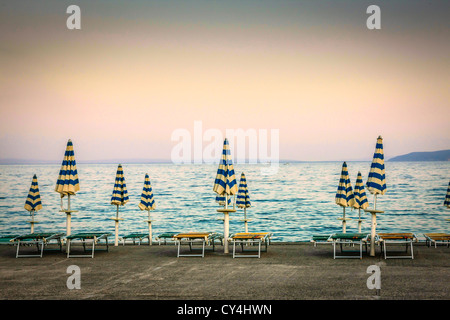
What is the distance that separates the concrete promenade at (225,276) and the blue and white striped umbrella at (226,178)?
183 cm

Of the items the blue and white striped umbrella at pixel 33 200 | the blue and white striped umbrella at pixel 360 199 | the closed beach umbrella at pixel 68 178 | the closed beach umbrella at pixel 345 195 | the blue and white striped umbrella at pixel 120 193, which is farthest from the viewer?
the blue and white striped umbrella at pixel 33 200

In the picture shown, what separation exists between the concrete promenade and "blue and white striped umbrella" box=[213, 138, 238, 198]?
183cm

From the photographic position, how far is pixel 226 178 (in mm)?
13336

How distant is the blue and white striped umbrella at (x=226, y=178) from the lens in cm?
1331

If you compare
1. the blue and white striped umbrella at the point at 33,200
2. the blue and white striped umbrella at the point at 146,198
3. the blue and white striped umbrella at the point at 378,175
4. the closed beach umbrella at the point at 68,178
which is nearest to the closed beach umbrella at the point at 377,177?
the blue and white striped umbrella at the point at 378,175

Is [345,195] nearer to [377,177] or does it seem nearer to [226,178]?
[377,177]

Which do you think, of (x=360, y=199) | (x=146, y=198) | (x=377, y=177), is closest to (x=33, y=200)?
(x=146, y=198)

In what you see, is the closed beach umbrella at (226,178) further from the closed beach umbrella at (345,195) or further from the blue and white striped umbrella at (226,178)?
the closed beach umbrella at (345,195)

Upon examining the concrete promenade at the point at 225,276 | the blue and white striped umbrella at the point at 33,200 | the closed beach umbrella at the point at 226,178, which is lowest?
the concrete promenade at the point at 225,276

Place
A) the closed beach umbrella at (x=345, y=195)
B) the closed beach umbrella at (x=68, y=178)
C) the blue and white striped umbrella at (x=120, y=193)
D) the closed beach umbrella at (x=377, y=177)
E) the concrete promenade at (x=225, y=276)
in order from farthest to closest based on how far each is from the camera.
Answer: the closed beach umbrella at (x=345, y=195) → the blue and white striped umbrella at (x=120, y=193) → the closed beach umbrella at (x=68, y=178) → the closed beach umbrella at (x=377, y=177) → the concrete promenade at (x=225, y=276)

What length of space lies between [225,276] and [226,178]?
367cm

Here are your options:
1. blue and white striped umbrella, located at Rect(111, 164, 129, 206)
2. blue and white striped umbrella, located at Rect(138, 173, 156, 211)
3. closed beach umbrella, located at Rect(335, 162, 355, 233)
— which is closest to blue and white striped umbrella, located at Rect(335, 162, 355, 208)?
closed beach umbrella, located at Rect(335, 162, 355, 233)

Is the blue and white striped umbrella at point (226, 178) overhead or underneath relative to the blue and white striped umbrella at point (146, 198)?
overhead
